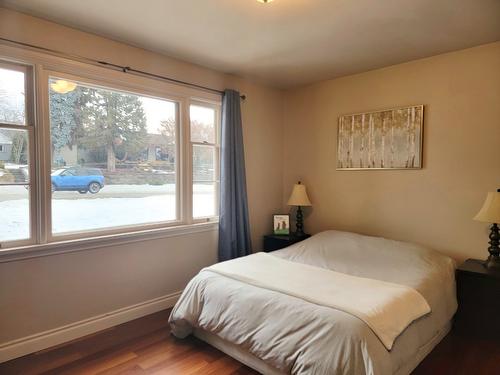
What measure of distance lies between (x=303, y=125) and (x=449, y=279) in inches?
92.0

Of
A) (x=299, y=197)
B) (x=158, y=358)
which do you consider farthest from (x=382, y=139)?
(x=158, y=358)

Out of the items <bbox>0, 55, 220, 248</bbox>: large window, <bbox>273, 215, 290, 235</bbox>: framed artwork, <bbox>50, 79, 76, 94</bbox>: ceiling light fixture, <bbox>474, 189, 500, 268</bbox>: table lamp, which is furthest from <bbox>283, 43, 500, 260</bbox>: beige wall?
<bbox>50, 79, 76, 94</bbox>: ceiling light fixture

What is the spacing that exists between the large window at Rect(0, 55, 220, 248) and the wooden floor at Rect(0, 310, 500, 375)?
0.82 meters

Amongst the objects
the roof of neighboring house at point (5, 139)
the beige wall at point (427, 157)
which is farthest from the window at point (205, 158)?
the roof of neighboring house at point (5, 139)

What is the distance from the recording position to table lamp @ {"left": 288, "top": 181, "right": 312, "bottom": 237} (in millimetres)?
3864

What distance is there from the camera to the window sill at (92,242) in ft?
7.43

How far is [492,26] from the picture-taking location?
2463mm

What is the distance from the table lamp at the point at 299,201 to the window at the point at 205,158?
94 centimetres

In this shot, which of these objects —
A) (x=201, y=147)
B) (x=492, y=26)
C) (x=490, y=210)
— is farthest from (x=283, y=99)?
(x=490, y=210)

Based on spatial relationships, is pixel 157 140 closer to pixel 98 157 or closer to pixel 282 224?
pixel 98 157

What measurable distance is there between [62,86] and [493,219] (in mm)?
3522

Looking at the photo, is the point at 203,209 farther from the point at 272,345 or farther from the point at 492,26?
the point at 492,26

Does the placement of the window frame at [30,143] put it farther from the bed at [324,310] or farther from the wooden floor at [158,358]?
the bed at [324,310]

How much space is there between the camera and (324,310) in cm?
186
